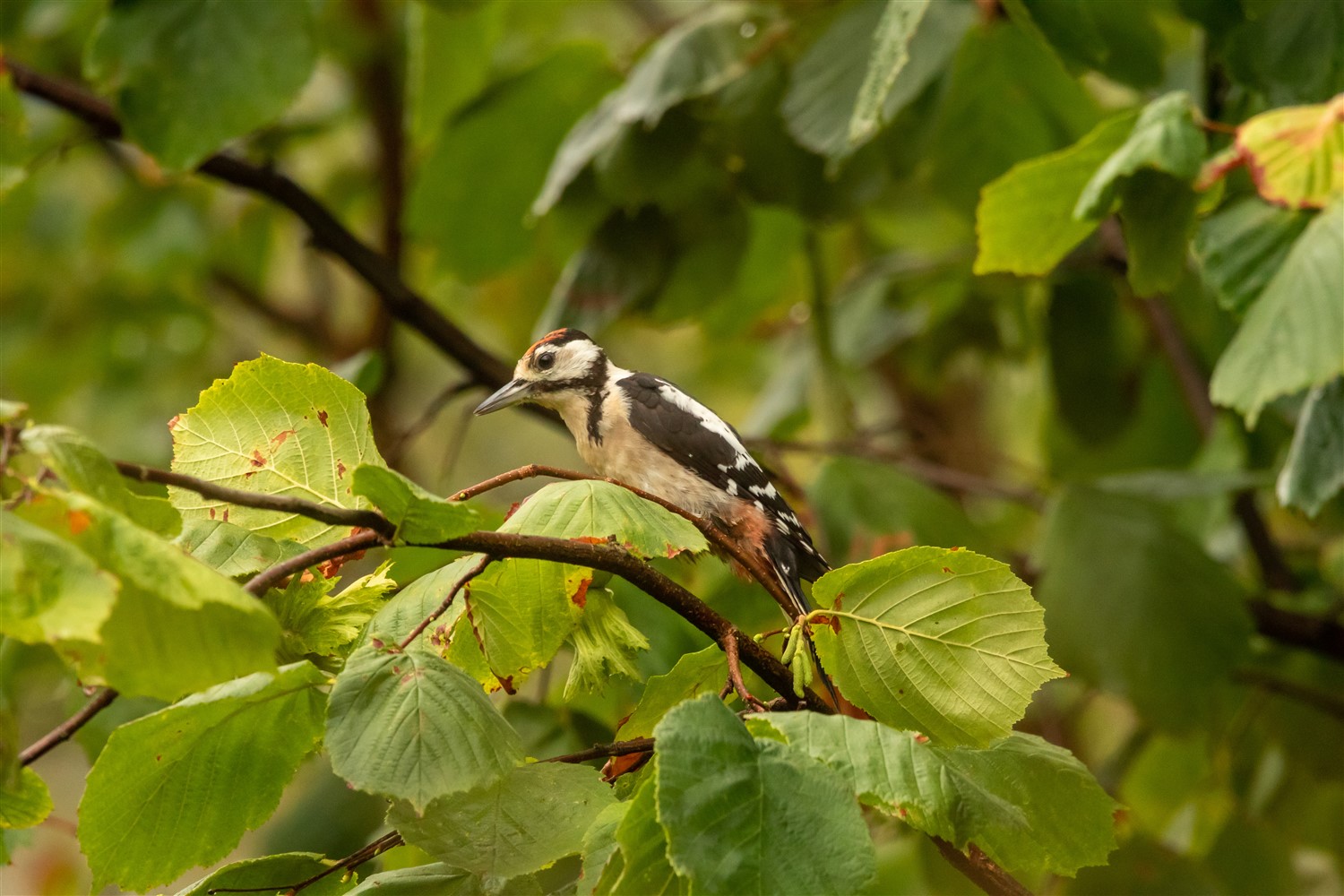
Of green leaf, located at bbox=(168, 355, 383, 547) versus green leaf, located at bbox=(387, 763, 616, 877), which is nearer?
green leaf, located at bbox=(387, 763, 616, 877)

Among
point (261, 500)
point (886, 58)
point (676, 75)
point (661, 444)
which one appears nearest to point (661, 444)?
point (661, 444)

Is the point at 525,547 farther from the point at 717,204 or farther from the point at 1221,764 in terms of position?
the point at 1221,764

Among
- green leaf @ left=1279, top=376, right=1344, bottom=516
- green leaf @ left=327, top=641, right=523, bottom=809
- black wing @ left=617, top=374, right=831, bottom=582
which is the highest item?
green leaf @ left=327, top=641, right=523, bottom=809

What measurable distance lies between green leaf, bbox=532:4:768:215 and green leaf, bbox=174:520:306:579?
5.17 ft

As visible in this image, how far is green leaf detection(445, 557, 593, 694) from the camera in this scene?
1.53 metres

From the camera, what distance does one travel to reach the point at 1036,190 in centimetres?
218

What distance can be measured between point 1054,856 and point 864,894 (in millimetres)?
476

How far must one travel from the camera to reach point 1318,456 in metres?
2.23

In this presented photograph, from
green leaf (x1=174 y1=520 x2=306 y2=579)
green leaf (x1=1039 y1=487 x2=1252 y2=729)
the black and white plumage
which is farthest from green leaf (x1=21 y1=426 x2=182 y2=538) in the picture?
green leaf (x1=1039 y1=487 x2=1252 y2=729)

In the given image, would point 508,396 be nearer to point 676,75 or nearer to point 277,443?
point 676,75

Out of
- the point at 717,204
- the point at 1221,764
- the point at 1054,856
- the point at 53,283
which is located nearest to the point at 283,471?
the point at 1054,856

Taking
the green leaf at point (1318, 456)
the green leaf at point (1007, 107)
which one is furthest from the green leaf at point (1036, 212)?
the green leaf at point (1007, 107)

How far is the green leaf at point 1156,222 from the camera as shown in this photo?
195 centimetres

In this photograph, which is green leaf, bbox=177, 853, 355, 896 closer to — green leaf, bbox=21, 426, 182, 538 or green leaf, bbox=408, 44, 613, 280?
green leaf, bbox=21, 426, 182, 538
